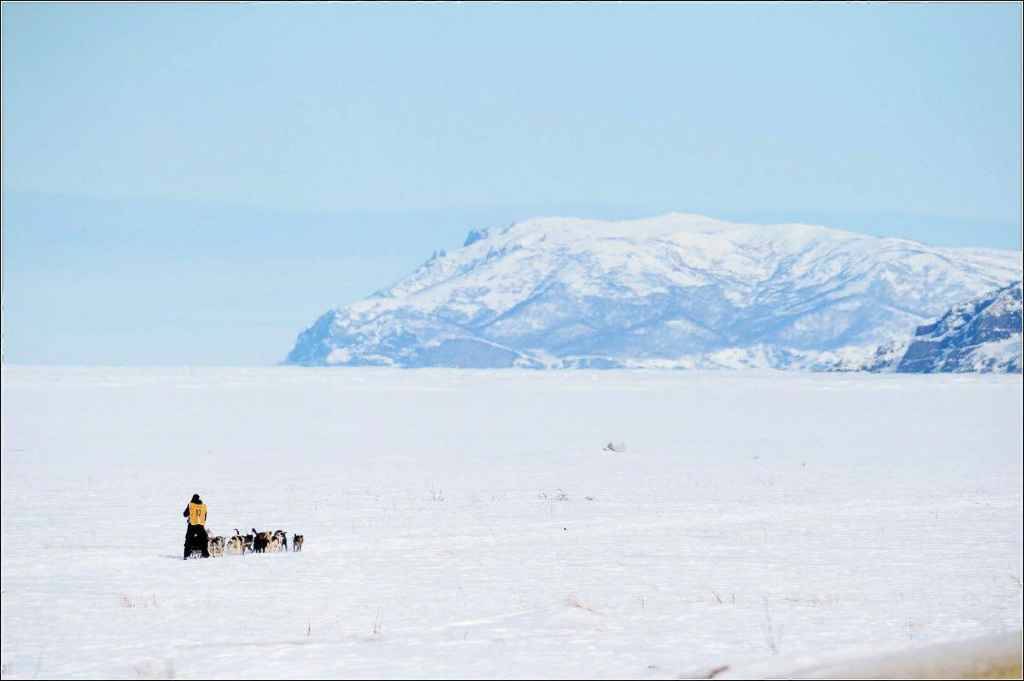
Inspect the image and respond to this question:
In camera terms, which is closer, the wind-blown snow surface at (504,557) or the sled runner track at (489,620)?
the wind-blown snow surface at (504,557)

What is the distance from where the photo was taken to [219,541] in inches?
894

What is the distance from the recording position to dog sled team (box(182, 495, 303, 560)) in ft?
73.0

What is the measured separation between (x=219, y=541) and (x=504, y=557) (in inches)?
180

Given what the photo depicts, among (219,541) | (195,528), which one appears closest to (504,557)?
(219,541)

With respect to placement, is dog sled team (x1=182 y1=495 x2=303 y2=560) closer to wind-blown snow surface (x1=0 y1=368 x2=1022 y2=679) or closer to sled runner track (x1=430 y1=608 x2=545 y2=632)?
wind-blown snow surface (x1=0 y1=368 x2=1022 y2=679)

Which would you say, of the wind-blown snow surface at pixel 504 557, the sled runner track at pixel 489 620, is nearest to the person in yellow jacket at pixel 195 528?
the wind-blown snow surface at pixel 504 557

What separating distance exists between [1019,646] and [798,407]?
80699mm

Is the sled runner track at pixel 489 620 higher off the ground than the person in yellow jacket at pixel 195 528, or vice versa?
the person in yellow jacket at pixel 195 528

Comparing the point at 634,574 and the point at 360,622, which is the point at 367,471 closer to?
the point at 634,574

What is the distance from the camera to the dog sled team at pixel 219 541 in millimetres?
22266

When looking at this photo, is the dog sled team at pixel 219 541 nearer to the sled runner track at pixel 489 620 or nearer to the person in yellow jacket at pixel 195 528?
the person in yellow jacket at pixel 195 528

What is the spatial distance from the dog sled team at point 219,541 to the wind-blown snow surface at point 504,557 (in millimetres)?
429

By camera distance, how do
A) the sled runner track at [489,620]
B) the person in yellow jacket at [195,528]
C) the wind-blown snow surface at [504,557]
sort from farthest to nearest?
the person in yellow jacket at [195,528]
the sled runner track at [489,620]
the wind-blown snow surface at [504,557]

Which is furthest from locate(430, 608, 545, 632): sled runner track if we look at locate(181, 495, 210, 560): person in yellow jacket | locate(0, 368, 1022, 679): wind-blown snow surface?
locate(181, 495, 210, 560): person in yellow jacket
